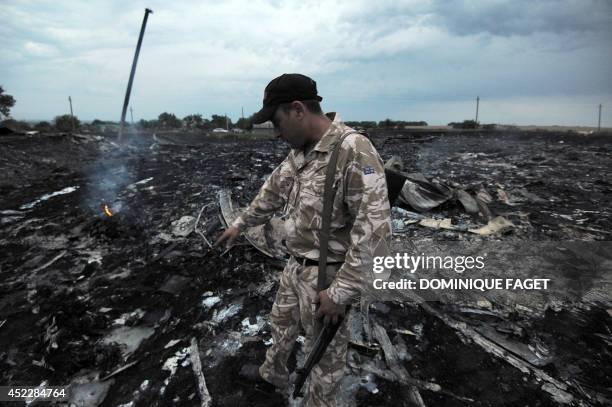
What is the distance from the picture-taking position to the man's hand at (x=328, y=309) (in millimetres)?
1521

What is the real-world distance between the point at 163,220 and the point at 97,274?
1751 millimetres

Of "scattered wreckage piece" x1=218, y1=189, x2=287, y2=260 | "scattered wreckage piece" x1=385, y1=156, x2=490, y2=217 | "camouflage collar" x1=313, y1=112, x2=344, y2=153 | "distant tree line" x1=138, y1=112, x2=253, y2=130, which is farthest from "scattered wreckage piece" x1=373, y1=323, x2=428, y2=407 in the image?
"distant tree line" x1=138, y1=112, x2=253, y2=130

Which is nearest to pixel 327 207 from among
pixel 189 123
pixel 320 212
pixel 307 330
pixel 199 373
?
pixel 320 212

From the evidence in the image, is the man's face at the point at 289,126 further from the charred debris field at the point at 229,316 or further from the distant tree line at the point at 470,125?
the distant tree line at the point at 470,125

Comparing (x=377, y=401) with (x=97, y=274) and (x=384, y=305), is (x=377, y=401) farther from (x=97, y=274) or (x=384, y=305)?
(x=97, y=274)

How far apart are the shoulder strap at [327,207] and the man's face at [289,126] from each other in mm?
210

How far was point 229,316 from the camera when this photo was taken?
3123 mm

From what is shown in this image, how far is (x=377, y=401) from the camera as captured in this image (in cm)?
219

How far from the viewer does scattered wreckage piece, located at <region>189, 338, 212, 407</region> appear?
7.30 feet

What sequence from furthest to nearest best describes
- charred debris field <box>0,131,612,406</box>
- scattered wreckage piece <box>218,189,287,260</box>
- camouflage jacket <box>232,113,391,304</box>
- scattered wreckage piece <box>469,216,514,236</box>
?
scattered wreckage piece <box>469,216,514,236</box>, scattered wreckage piece <box>218,189,287,260</box>, charred debris field <box>0,131,612,406</box>, camouflage jacket <box>232,113,391,304</box>

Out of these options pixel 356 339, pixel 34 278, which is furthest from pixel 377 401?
pixel 34 278

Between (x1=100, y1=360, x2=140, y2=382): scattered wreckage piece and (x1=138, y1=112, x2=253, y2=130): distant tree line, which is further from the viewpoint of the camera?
(x1=138, y1=112, x2=253, y2=130): distant tree line

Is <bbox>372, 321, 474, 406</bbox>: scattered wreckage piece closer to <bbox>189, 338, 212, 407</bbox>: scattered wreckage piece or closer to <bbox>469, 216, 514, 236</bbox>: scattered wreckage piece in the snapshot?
<bbox>189, 338, 212, 407</bbox>: scattered wreckage piece

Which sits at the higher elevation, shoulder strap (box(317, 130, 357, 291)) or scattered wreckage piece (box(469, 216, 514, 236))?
shoulder strap (box(317, 130, 357, 291))
